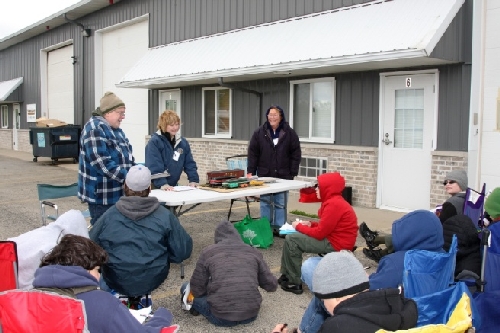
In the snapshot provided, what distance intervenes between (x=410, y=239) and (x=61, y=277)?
229 cm

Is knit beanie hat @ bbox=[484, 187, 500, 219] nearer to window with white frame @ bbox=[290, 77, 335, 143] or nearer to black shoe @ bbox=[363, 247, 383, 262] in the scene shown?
black shoe @ bbox=[363, 247, 383, 262]

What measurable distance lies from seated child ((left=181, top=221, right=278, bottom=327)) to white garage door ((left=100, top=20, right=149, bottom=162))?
1255cm

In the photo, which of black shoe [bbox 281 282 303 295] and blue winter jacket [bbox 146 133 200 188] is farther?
blue winter jacket [bbox 146 133 200 188]

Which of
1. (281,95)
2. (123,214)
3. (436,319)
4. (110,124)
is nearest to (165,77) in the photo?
(281,95)

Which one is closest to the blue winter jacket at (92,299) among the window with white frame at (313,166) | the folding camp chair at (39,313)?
the folding camp chair at (39,313)

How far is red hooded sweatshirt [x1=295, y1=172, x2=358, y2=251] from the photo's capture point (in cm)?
512

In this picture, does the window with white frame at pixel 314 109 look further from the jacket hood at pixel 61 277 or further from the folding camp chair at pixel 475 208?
the jacket hood at pixel 61 277

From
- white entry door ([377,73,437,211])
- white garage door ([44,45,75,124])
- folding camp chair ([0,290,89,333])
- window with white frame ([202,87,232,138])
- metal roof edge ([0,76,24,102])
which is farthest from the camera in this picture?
metal roof edge ([0,76,24,102])

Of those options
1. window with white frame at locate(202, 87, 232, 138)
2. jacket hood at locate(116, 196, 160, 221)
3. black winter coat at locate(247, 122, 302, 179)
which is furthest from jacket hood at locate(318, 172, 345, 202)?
window with white frame at locate(202, 87, 232, 138)

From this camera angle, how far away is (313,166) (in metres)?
10.9

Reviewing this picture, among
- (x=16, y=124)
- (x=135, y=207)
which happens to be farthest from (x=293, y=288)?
(x=16, y=124)

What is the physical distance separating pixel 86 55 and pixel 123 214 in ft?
55.2

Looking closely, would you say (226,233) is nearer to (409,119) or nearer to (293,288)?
(293,288)

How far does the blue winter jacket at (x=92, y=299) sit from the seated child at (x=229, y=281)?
1.53 m
